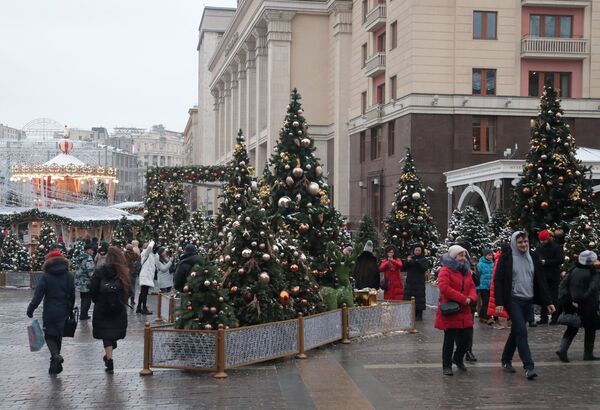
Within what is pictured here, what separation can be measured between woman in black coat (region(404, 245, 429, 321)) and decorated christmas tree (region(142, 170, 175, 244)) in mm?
18932

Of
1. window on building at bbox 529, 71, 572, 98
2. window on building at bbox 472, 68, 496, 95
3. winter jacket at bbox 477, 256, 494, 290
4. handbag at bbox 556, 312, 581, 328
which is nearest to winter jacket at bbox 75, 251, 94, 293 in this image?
winter jacket at bbox 477, 256, 494, 290

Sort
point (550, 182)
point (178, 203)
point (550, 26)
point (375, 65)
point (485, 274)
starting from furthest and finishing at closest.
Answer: point (178, 203) < point (375, 65) < point (550, 26) < point (550, 182) < point (485, 274)

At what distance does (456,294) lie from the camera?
1020cm

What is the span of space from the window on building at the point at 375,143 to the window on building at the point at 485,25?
8.06m

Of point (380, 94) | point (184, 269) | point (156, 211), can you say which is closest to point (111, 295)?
point (184, 269)

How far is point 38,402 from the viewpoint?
Answer: 941 cm

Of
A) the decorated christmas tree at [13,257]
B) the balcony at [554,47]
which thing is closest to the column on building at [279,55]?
the balcony at [554,47]

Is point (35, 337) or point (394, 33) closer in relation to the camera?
point (35, 337)

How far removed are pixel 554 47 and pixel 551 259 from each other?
25.4 m

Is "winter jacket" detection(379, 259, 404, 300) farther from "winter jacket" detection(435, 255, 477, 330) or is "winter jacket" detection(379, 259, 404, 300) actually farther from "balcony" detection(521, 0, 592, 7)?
"balcony" detection(521, 0, 592, 7)

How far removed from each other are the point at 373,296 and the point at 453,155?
24.1 meters

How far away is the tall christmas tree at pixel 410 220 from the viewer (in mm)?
25906

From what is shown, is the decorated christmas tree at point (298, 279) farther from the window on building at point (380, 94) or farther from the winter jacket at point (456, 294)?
the window on building at point (380, 94)

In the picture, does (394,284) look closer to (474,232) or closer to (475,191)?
(474,232)
